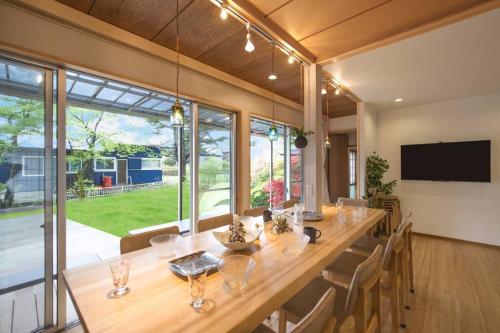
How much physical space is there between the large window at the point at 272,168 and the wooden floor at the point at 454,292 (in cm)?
221

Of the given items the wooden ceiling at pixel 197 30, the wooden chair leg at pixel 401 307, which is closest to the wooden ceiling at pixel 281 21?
the wooden ceiling at pixel 197 30

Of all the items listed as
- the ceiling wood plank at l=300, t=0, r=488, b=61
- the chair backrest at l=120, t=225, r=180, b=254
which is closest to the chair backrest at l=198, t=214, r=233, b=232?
the chair backrest at l=120, t=225, r=180, b=254

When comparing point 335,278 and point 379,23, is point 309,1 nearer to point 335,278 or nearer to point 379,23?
point 379,23

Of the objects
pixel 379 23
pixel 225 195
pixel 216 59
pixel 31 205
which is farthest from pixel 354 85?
pixel 31 205

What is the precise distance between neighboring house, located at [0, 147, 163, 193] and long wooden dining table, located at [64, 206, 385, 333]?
3.66ft

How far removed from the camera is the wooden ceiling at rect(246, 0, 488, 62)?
67.9 inches

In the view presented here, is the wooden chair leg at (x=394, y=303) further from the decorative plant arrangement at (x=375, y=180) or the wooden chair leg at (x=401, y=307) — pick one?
the decorative plant arrangement at (x=375, y=180)

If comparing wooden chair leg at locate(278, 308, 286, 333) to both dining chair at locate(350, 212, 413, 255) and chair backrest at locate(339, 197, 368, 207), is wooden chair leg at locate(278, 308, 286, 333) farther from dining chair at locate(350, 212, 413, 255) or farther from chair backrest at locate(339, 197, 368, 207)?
chair backrest at locate(339, 197, 368, 207)

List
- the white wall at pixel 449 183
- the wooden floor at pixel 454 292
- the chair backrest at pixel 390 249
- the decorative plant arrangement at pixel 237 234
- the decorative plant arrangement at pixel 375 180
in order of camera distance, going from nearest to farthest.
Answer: the decorative plant arrangement at pixel 237 234, the chair backrest at pixel 390 249, the wooden floor at pixel 454 292, the white wall at pixel 449 183, the decorative plant arrangement at pixel 375 180

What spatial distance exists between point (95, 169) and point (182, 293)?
8.35 ft

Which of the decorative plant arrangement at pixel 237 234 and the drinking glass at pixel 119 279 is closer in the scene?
the drinking glass at pixel 119 279

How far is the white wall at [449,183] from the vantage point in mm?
3684

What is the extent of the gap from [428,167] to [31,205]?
5711 millimetres

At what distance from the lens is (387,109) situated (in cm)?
470
